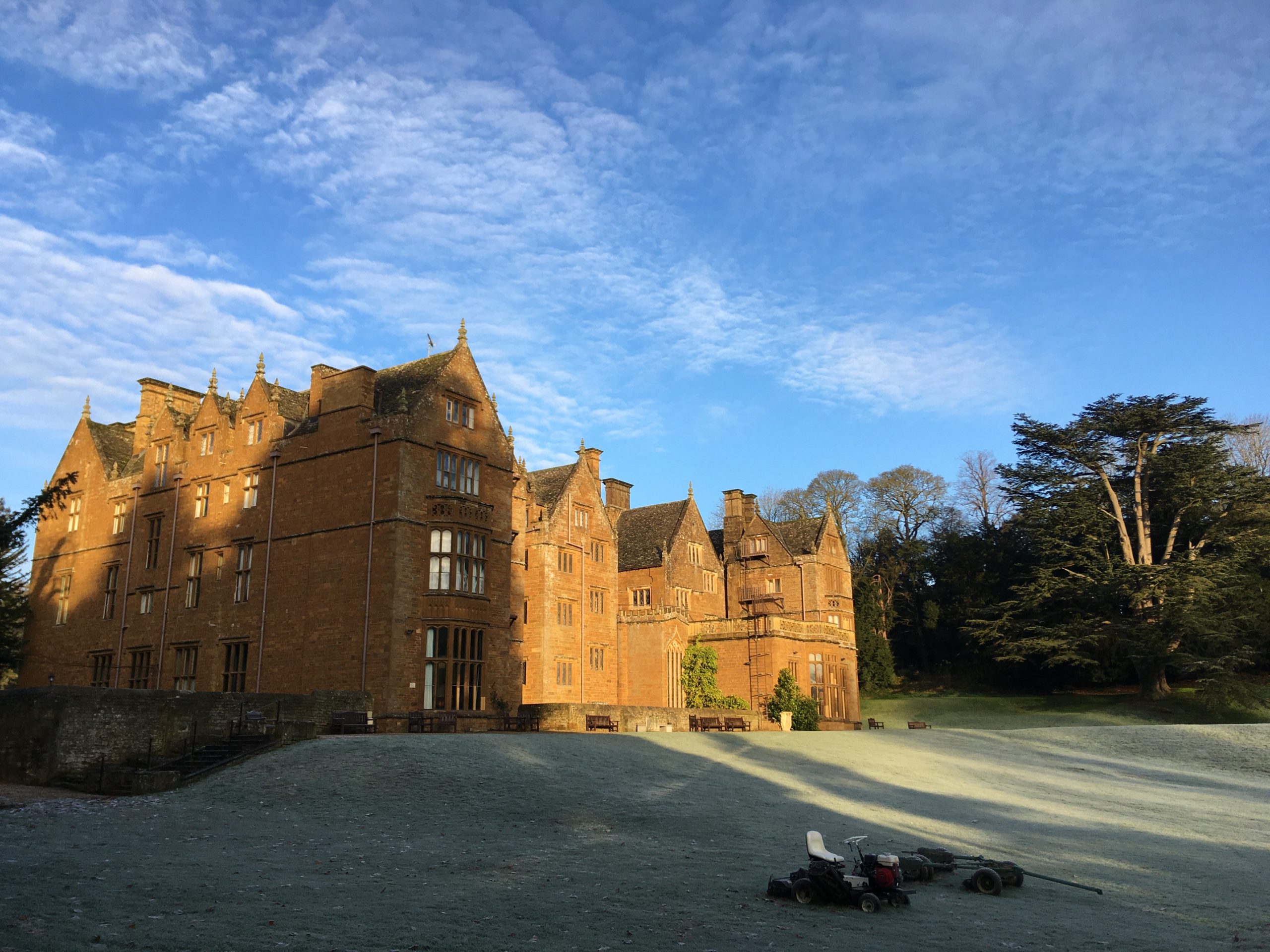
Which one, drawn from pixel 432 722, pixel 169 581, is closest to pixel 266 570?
pixel 169 581

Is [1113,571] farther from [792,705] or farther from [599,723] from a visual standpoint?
[599,723]

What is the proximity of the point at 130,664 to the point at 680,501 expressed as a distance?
29.9 m

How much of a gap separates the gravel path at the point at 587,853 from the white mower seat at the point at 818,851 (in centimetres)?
57

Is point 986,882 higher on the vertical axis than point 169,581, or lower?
lower

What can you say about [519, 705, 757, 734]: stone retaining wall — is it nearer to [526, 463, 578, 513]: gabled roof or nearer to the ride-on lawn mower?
[526, 463, 578, 513]: gabled roof

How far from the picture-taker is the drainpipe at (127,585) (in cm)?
4278

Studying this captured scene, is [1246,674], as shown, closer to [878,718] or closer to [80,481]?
[878,718]

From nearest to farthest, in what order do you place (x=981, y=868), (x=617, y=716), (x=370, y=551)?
(x=981, y=868) < (x=370, y=551) < (x=617, y=716)

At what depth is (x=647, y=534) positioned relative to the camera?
2228 inches

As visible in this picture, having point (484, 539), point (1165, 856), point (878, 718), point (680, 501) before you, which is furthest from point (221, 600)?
point (878, 718)

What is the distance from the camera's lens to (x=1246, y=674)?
60.8 m

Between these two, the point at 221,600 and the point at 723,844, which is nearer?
the point at 723,844

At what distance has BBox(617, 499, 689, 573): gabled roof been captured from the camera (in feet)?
179

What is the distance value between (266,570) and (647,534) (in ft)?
79.4
